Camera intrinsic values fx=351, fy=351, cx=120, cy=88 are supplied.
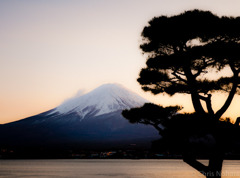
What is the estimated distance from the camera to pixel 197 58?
10.1 m

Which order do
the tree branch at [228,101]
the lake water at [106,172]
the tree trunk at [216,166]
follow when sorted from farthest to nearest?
the lake water at [106,172], the tree branch at [228,101], the tree trunk at [216,166]

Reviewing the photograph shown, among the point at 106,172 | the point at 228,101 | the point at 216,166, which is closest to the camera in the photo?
the point at 216,166

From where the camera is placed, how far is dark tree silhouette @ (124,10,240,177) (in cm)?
981

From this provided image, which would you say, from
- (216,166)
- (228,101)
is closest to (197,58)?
(228,101)

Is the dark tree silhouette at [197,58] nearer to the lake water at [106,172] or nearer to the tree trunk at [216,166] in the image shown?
the tree trunk at [216,166]

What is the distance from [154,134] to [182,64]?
175 metres

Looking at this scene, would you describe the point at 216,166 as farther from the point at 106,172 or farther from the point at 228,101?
the point at 106,172

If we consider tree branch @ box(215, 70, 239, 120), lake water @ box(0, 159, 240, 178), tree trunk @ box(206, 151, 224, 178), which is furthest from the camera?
lake water @ box(0, 159, 240, 178)

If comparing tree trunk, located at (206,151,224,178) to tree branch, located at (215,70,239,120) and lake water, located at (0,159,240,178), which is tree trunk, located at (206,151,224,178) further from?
lake water, located at (0,159,240,178)

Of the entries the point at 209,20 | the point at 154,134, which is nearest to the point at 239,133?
the point at 209,20

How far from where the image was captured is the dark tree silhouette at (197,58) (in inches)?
386

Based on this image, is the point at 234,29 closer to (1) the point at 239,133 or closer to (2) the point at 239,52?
(2) the point at 239,52

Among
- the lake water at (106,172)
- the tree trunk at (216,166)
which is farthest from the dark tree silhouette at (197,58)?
the lake water at (106,172)

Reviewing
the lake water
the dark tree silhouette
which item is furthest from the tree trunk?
the lake water
